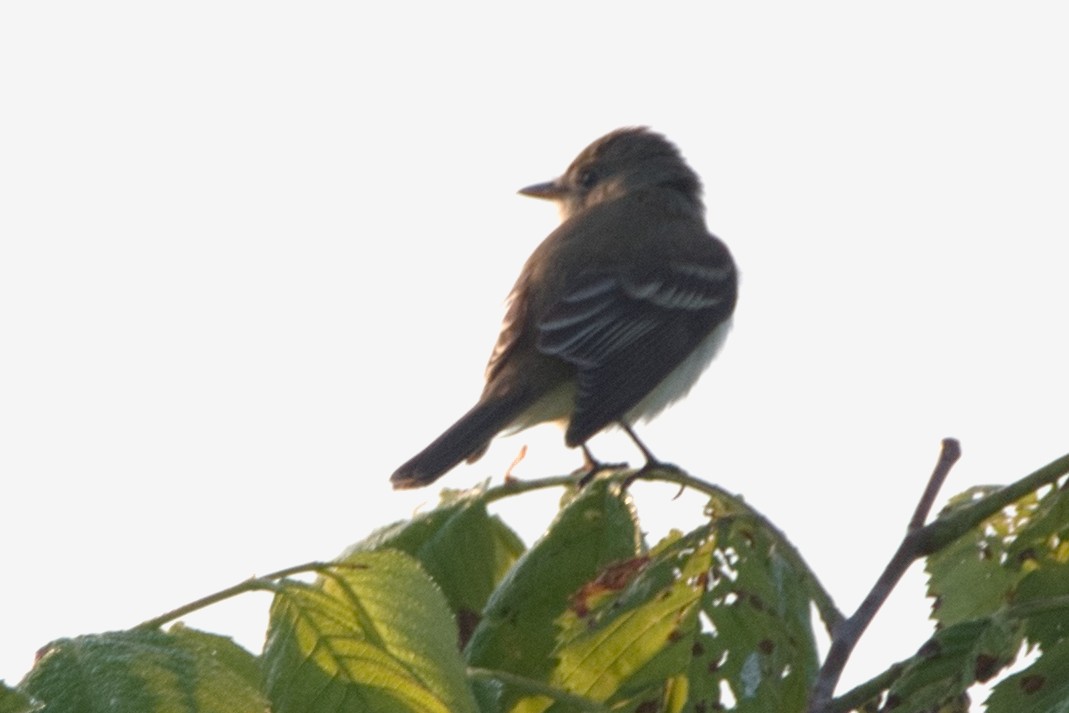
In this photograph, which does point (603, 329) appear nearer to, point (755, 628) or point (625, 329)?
point (625, 329)

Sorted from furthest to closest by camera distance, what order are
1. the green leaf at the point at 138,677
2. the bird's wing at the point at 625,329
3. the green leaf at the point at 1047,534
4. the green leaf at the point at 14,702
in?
the bird's wing at the point at 625,329, the green leaf at the point at 1047,534, the green leaf at the point at 138,677, the green leaf at the point at 14,702

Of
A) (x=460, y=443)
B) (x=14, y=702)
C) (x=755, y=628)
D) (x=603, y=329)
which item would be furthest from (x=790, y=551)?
(x=603, y=329)

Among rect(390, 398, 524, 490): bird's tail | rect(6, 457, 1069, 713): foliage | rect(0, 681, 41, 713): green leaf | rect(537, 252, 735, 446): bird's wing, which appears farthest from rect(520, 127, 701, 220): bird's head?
rect(0, 681, 41, 713): green leaf

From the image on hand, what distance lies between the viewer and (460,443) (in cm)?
576

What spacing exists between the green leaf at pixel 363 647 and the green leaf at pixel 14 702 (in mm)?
531

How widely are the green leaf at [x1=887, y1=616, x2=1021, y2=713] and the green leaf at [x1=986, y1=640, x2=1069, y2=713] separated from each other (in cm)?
3

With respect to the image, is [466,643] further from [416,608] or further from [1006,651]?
[1006,651]

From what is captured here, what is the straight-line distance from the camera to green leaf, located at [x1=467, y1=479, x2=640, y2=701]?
3.01m

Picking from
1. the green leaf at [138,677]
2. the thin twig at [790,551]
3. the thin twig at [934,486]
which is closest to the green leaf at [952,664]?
the thin twig at [934,486]

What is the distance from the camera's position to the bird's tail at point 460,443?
538 cm

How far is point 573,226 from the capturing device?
795 centimetres

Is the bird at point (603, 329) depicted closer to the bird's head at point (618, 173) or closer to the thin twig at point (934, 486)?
the bird's head at point (618, 173)

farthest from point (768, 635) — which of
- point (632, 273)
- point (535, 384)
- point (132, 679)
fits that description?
point (632, 273)

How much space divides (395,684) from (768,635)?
3.00ft
